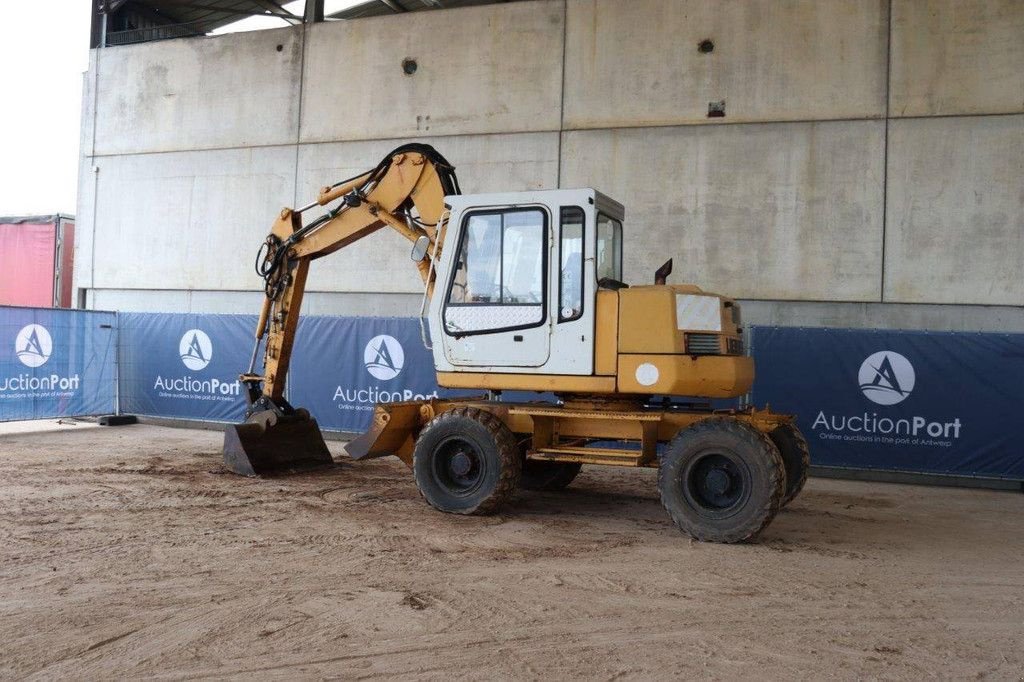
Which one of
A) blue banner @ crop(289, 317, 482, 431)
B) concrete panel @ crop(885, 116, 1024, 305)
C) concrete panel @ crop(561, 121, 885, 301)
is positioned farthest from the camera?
blue banner @ crop(289, 317, 482, 431)

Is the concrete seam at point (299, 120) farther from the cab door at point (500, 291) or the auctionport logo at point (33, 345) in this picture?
the cab door at point (500, 291)

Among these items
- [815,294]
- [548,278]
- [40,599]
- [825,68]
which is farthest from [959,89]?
[40,599]

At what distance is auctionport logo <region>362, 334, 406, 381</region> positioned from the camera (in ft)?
44.5

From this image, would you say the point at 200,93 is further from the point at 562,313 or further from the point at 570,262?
the point at 562,313

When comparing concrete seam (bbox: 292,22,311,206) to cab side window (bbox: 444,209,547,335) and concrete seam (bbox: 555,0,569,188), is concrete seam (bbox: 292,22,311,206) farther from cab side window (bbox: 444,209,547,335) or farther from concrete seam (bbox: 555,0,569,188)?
cab side window (bbox: 444,209,547,335)

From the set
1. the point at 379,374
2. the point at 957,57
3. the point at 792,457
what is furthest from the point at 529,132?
the point at 792,457

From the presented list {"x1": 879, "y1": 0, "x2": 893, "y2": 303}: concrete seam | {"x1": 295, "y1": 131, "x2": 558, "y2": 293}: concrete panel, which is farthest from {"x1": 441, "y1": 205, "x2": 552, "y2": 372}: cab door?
{"x1": 879, "y1": 0, "x2": 893, "y2": 303}: concrete seam

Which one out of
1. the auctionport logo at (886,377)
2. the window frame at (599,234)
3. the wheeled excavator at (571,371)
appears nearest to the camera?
the wheeled excavator at (571,371)

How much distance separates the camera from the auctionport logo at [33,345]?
45.1 ft

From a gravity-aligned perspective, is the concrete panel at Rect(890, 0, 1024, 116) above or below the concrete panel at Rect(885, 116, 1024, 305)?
above

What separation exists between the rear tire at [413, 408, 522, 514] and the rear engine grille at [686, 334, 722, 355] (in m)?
Answer: 1.89

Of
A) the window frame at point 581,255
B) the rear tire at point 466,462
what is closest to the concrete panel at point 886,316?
the window frame at point 581,255

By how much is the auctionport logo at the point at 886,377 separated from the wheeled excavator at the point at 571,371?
3.51 m

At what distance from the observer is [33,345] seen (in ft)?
45.8
